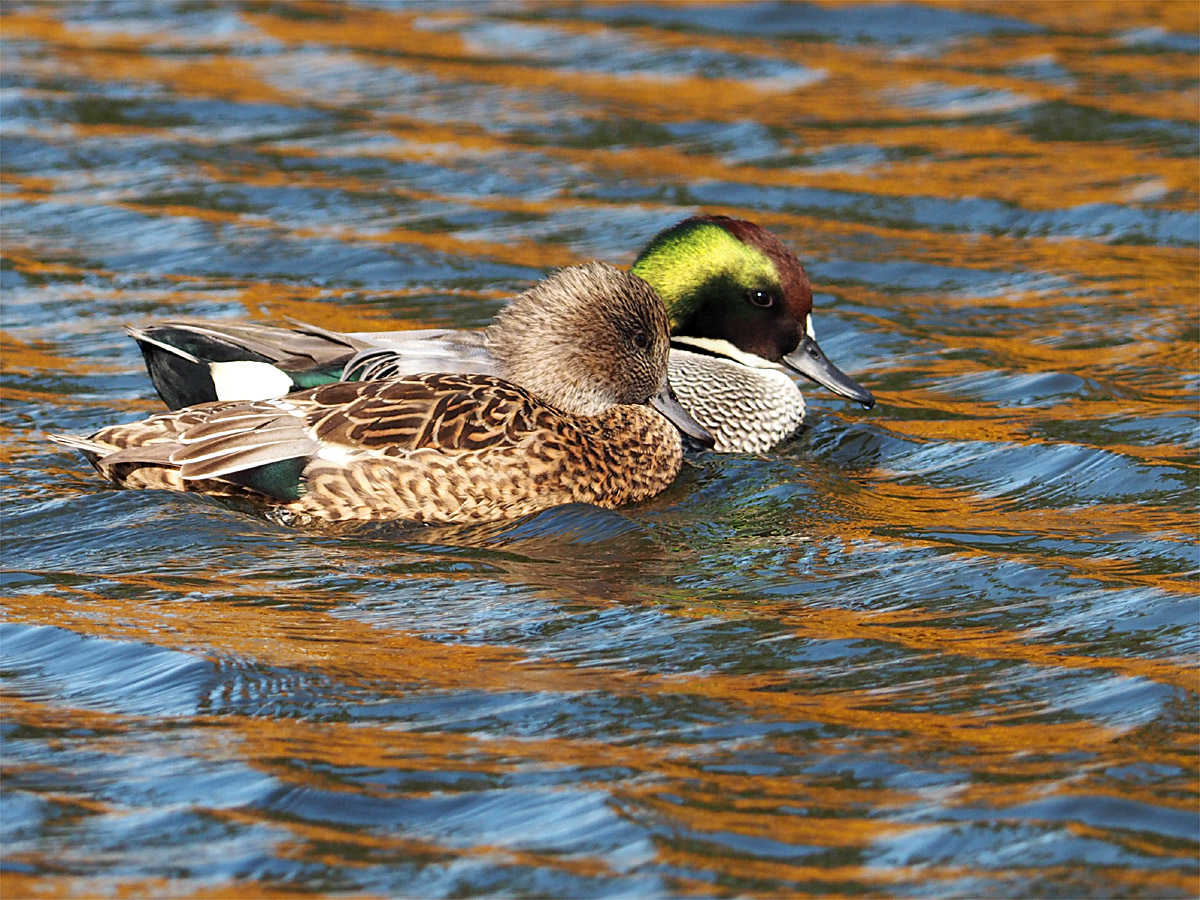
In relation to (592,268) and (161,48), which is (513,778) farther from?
(161,48)

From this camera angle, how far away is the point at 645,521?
7.03 meters

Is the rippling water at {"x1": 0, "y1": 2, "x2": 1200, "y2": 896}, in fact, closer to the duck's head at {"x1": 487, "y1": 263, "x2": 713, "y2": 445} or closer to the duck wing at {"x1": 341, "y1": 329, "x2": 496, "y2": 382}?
the duck's head at {"x1": 487, "y1": 263, "x2": 713, "y2": 445}

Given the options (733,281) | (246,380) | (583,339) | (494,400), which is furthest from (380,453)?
(733,281)

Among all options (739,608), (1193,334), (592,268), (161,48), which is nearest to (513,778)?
(739,608)

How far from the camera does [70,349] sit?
29.7 feet

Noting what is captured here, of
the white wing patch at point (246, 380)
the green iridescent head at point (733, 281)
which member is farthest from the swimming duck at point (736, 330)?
the white wing patch at point (246, 380)

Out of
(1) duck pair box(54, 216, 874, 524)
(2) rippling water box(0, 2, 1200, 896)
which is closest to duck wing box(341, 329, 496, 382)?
(1) duck pair box(54, 216, 874, 524)

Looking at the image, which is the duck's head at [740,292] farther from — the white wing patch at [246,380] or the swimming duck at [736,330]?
the white wing patch at [246,380]

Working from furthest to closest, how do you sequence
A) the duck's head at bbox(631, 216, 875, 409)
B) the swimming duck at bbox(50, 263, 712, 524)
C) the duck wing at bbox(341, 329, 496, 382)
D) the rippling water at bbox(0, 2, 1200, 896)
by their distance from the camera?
1. the duck's head at bbox(631, 216, 875, 409)
2. the duck wing at bbox(341, 329, 496, 382)
3. the swimming duck at bbox(50, 263, 712, 524)
4. the rippling water at bbox(0, 2, 1200, 896)

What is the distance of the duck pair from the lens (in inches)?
265

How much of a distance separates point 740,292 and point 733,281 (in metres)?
0.08

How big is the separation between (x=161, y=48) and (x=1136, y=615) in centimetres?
1002

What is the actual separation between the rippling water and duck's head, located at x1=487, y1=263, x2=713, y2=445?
554 mm

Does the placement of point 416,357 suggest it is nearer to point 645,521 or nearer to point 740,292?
point 645,521
